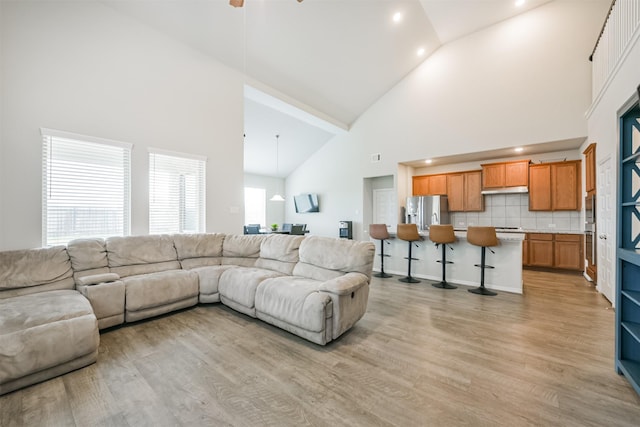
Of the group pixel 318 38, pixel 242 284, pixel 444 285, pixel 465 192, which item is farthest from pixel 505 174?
pixel 242 284

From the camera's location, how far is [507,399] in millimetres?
1703

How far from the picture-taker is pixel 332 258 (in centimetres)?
302

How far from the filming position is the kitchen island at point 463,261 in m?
4.05

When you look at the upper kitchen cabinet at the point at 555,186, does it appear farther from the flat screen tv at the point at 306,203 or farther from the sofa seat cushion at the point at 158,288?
the sofa seat cushion at the point at 158,288

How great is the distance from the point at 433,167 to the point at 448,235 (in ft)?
11.4

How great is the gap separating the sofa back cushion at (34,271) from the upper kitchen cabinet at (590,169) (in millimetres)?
7556

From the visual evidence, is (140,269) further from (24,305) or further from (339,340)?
(339,340)

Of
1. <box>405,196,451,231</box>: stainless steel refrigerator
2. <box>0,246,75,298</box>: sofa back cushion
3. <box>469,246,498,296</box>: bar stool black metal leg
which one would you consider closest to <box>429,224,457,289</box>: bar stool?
<box>469,246,498,296</box>: bar stool black metal leg

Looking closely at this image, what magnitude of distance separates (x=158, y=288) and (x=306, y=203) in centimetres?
623

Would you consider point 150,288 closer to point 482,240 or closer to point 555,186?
point 482,240

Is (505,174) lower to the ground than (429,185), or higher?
higher

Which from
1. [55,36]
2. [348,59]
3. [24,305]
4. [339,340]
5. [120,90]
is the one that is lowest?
[339,340]

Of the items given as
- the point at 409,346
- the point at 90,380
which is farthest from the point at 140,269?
the point at 409,346

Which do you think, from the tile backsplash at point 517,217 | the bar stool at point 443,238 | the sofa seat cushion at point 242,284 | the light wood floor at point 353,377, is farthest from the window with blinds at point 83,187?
the tile backsplash at point 517,217
